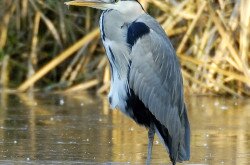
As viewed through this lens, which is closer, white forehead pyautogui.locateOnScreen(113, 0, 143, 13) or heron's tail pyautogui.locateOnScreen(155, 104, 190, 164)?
heron's tail pyautogui.locateOnScreen(155, 104, 190, 164)

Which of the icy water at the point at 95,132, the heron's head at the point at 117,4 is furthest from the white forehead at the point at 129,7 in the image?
the icy water at the point at 95,132

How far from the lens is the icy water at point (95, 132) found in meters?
6.80

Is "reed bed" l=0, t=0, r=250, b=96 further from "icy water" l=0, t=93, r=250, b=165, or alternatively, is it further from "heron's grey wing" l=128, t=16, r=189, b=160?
"heron's grey wing" l=128, t=16, r=189, b=160

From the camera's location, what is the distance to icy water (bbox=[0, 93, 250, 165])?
680 cm

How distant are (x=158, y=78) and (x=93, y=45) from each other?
554 cm

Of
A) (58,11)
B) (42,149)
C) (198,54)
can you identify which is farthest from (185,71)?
(42,149)

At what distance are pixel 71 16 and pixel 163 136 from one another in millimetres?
6349

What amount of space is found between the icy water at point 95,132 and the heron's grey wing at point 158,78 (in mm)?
419

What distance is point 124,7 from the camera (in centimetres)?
666

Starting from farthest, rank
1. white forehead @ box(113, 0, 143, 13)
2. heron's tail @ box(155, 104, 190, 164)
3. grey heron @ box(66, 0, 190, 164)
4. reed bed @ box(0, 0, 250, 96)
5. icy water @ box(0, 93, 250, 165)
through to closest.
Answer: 1. reed bed @ box(0, 0, 250, 96)
2. icy water @ box(0, 93, 250, 165)
3. white forehead @ box(113, 0, 143, 13)
4. grey heron @ box(66, 0, 190, 164)
5. heron's tail @ box(155, 104, 190, 164)

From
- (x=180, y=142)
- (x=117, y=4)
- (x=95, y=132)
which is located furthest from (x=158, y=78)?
(x=95, y=132)

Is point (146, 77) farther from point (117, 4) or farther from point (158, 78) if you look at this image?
point (117, 4)

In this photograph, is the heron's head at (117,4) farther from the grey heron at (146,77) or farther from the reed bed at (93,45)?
the reed bed at (93,45)

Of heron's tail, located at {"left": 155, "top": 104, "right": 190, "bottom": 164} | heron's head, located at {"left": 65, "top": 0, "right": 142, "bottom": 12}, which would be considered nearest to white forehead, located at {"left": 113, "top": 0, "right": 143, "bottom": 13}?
heron's head, located at {"left": 65, "top": 0, "right": 142, "bottom": 12}
